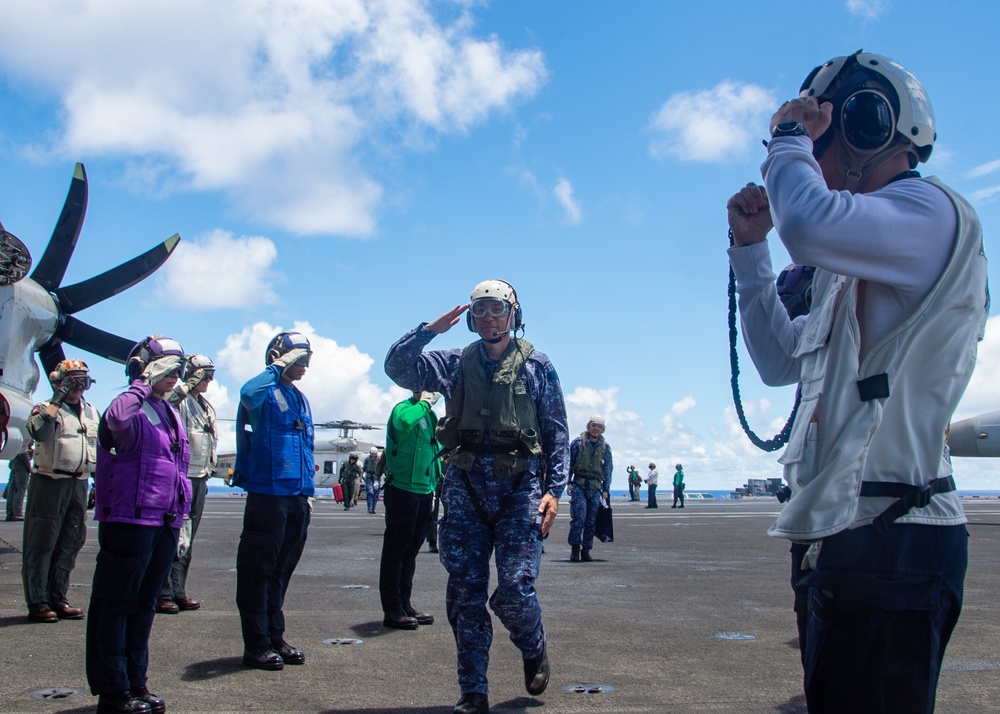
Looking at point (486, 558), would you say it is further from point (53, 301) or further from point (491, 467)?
point (53, 301)

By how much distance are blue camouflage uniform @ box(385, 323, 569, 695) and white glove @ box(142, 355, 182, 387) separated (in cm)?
121

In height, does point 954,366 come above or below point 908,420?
above

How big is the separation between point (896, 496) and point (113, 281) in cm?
1688

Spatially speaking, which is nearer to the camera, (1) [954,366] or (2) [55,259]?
(1) [954,366]

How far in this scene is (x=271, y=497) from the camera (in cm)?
541

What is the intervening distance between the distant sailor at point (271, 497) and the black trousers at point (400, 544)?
1126mm

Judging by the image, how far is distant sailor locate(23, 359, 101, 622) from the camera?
6574 millimetres

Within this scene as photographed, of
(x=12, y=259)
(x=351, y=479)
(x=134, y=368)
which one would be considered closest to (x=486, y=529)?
(x=134, y=368)

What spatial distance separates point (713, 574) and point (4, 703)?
25.6 ft

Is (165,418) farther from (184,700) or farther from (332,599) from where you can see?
(332,599)

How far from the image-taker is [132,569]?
422 cm

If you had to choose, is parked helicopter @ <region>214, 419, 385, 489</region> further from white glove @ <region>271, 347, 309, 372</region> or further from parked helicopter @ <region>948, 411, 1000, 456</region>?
white glove @ <region>271, 347, 309, 372</region>

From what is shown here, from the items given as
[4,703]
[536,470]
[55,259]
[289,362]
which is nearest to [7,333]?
[55,259]

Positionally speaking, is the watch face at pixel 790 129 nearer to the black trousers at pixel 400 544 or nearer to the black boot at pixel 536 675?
the black boot at pixel 536 675
